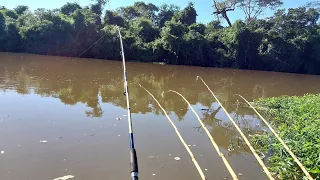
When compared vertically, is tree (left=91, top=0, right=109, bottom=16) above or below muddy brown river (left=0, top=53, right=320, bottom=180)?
above

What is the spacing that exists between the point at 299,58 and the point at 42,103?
1786 cm

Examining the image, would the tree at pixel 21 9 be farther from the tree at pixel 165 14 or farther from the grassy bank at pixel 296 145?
the grassy bank at pixel 296 145

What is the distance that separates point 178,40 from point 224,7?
24.6 ft

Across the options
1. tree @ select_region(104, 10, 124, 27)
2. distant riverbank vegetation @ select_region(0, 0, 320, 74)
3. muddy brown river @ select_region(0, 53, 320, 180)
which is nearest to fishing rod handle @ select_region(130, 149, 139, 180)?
muddy brown river @ select_region(0, 53, 320, 180)

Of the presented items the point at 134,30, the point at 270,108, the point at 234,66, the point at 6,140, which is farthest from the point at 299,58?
the point at 6,140

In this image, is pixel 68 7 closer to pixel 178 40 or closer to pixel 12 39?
pixel 12 39

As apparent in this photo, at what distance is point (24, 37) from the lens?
17922mm

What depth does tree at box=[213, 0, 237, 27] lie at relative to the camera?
23844mm

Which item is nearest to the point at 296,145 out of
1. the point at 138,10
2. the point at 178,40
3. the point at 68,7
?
the point at 178,40

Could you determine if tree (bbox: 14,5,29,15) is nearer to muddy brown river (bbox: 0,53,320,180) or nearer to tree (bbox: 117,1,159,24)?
tree (bbox: 117,1,159,24)

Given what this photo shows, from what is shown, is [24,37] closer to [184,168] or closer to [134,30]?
[134,30]

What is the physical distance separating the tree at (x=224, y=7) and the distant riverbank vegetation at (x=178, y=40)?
3577 millimetres

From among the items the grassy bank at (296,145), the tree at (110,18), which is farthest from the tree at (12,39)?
the grassy bank at (296,145)

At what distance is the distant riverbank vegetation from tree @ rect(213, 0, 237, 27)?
3.58 meters
